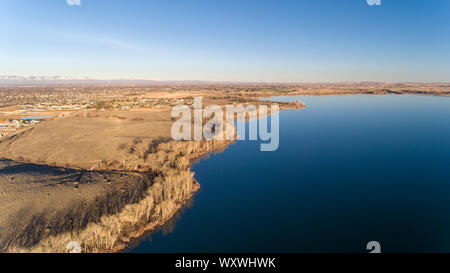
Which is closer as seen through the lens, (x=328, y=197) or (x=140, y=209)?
(x=140, y=209)

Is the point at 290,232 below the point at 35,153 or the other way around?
A: below

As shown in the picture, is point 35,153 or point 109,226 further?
point 35,153

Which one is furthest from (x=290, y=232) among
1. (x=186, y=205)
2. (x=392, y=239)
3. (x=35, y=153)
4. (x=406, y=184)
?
(x=35, y=153)

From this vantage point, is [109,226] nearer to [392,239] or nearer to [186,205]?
[186,205]
